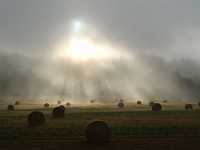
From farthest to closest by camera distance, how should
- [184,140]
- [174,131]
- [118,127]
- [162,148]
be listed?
[118,127] < [174,131] < [184,140] < [162,148]

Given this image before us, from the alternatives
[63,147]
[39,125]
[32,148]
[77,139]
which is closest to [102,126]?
[77,139]

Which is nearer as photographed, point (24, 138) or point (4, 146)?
point (4, 146)

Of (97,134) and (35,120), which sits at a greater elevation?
(35,120)

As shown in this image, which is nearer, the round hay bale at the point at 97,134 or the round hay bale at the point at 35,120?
the round hay bale at the point at 97,134

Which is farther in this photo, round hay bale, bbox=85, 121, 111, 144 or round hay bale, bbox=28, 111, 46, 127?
round hay bale, bbox=28, 111, 46, 127

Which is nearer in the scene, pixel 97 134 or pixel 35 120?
pixel 97 134

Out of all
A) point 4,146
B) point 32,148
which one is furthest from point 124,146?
point 4,146

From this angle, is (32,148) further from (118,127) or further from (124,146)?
(118,127)

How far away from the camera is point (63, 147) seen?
23.7 meters

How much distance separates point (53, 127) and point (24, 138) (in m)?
6.11

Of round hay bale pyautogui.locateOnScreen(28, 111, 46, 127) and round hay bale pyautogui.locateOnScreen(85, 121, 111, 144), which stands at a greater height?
round hay bale pyautogui.locateOnScreen(28, 111, 46, 127)

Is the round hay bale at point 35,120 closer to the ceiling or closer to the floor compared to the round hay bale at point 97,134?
closer to the ceiling

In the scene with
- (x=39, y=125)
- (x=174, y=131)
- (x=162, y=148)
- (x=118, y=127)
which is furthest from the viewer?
(x=39, y=125)

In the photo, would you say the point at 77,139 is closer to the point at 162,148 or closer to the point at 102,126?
the point at 102,126
